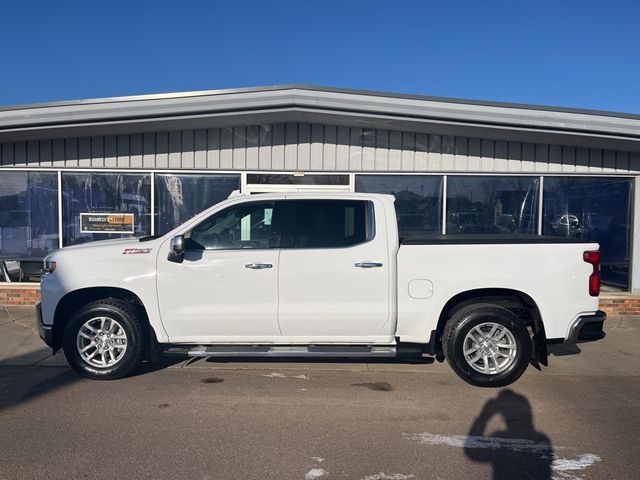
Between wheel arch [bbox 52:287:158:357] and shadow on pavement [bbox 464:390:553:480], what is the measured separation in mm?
3296

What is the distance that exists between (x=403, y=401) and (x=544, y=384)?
1.70 m

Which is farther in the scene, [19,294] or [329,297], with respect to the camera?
[19,294]

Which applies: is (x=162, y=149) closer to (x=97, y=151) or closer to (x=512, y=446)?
(x=97, y=151)

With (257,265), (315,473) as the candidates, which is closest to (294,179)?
(257,265)

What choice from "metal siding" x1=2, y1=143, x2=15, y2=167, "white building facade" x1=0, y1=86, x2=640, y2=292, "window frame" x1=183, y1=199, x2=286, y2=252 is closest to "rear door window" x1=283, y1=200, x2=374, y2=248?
"window frame" x1=183, y1=199, x2=286, y2=252

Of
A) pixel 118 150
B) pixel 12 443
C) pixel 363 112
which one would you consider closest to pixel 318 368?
pixel 12 443

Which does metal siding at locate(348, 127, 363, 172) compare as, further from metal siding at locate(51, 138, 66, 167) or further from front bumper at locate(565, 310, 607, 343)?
metal siding at locate(51, 138, 66, 167)

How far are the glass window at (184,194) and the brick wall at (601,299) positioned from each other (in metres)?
2.49

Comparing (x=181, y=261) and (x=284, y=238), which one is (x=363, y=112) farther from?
(x=181, y=261)

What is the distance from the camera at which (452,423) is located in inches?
177

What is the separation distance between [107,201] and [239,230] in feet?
17.0

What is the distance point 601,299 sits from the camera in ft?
30.6

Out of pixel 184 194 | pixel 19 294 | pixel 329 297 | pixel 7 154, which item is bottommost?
pixel 19 294

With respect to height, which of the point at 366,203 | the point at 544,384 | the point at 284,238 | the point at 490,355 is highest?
the point at 366,203
